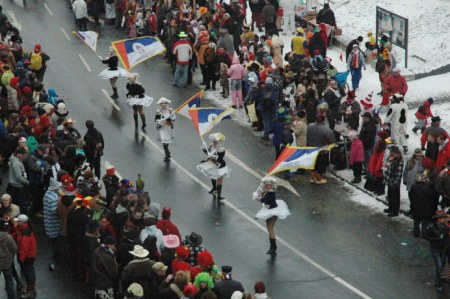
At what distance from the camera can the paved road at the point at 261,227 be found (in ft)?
70.5

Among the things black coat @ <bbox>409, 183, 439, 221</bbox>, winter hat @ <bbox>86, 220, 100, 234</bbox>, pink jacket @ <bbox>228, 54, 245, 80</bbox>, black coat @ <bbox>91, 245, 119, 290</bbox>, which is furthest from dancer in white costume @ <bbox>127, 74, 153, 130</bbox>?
black coat @ <bbox>91, 245, 119, 290</bbox>

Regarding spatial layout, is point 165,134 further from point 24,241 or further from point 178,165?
point 24,241

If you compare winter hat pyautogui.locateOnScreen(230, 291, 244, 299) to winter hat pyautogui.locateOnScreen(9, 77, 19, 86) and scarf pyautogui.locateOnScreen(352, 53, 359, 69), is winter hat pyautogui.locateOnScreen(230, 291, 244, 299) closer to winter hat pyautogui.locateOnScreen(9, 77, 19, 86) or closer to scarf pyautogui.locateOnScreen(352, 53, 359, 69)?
winter hat pyautogui.locateOnScreen(9, 77, 19, 86)

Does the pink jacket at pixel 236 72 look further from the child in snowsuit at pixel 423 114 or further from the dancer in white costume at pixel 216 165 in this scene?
the dancer in white costume at pixel 216 165

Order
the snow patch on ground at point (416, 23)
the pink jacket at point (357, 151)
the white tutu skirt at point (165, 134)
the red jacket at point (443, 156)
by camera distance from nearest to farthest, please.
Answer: the red jacket at point (443, 156)
the pink jacket at point (357, 151)
the white tutu skirt at point (165, 134)
the snow patch on ground at point (416, 23)

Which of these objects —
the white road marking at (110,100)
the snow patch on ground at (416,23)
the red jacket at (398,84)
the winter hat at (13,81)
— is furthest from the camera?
the snow patch on ground at (416,23)

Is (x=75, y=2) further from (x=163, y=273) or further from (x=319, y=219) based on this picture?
(x=163, y=273)

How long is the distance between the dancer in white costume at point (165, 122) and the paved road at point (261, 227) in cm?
65

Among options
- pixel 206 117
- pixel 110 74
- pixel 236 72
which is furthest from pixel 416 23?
pixel 206 117

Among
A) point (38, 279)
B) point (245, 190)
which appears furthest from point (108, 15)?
point (38, 279)

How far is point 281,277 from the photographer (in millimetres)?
21828

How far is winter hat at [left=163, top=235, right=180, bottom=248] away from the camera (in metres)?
19.7

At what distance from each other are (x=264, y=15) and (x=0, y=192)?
16.0 m

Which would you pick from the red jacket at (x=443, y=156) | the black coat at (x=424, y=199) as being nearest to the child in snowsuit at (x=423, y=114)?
the red jacket at (x=443, y=156)
